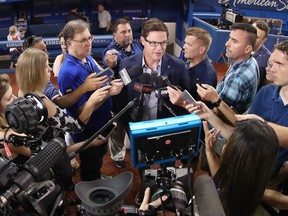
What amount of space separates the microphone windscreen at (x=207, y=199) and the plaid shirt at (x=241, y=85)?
1458 mm

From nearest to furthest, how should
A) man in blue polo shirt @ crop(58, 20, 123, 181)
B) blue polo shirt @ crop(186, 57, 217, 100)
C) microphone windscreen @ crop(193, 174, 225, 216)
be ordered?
1. microphone windscreen @ crop(193, 174, 225, 216)
2. man in blue polo shirt @ crop(58, 20, 123, 181)
3. blue polo shirt @ crop(186, 57, 217, 100)

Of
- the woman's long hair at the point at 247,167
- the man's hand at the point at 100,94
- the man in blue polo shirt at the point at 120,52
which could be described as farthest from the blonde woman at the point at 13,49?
the woman's long hair at the point at 247,167

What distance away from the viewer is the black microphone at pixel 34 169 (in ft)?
3.02

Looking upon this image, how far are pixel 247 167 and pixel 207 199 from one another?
503 mm

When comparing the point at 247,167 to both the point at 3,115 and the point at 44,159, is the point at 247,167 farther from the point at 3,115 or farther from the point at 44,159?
the point at 3,115

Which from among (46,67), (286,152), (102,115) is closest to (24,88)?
(46,67)

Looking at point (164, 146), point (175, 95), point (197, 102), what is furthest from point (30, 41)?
point (164, 146)

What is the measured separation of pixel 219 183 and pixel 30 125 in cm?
89

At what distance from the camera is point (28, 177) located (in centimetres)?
96

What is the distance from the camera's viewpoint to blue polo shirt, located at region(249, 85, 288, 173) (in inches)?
70.5

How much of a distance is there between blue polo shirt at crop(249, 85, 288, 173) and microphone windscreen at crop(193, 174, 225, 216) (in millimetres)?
1183

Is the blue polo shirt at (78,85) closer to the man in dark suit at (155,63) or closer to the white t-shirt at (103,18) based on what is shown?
the man in dark suit at (155,63)

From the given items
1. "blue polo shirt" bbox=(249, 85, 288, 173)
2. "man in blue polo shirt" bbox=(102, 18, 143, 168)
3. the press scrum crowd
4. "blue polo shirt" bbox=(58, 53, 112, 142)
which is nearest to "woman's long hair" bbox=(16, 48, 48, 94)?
the press scrum crowd

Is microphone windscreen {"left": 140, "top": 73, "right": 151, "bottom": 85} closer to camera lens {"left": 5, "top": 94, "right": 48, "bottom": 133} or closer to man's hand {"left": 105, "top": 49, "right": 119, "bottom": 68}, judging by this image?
camera lens {"left": 5, "top": 94, "right": 48, "bottom": 133}
